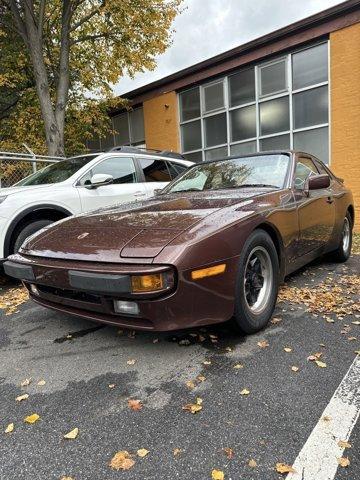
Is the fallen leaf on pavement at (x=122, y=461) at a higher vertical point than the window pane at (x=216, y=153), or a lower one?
lower

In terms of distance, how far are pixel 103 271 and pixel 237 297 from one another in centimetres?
90

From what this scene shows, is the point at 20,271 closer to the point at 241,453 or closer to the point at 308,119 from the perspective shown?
the point at 241,453

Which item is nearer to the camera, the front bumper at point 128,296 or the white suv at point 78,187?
the front bumper at point 128,296

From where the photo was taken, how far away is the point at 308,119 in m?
9.94

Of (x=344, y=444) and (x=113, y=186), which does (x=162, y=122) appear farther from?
(x=344, y=444)

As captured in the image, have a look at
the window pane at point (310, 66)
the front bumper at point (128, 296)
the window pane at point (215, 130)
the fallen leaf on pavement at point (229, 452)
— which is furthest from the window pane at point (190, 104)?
the fallen leaf on pavement at point (229, 452)

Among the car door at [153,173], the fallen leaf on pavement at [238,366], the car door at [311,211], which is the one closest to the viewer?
the fallen leaf on pavement at [238,366]

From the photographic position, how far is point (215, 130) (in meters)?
12.1

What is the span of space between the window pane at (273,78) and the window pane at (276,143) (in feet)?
4.04

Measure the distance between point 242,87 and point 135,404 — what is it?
10722 millimetres

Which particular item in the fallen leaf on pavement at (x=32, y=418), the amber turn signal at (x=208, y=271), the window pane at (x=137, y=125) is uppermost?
the window pane at (x=137, y=125)

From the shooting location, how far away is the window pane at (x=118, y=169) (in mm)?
5574

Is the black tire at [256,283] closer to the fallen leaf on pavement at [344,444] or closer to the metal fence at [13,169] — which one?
the fallen leaf on pavement at [344,444]

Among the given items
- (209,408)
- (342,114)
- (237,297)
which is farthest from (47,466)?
(342,114)
